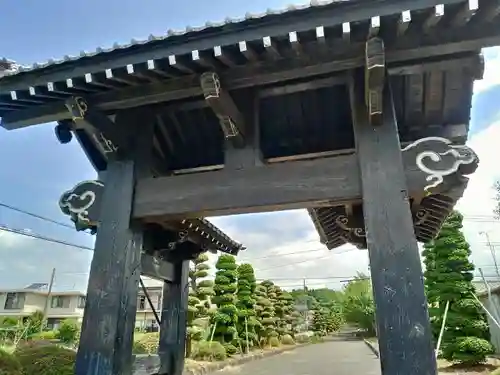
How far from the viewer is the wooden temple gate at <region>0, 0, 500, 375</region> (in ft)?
→ 8.85

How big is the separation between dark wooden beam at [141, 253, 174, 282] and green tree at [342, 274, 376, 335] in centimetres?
2593

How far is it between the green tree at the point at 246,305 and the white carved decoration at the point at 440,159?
1727cm

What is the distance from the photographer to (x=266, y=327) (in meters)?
22.9

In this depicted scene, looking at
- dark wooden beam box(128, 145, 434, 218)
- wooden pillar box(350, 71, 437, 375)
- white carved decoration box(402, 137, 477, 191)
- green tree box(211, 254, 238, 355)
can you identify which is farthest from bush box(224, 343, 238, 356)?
white carved decoration box(402, 137, 477, 191)

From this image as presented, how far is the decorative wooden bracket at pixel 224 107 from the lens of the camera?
3.08 metres

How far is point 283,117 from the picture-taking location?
422cm

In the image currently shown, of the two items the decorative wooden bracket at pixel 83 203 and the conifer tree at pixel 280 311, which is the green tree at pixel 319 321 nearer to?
the conifer tree at pixel 280 311

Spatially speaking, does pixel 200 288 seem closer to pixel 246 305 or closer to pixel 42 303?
pixel 246 305

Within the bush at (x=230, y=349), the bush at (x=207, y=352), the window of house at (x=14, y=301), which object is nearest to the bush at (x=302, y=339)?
the bush at (x=230, y=349)

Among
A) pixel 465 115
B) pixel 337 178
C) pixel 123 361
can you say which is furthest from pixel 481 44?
pixel 123 361

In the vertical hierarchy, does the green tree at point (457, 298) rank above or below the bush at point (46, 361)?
above

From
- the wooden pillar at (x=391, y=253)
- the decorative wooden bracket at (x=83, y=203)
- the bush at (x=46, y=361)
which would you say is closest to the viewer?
the wooden pillar at (x=391, y=253)

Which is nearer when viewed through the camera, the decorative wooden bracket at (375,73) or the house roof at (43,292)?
the decorative wooden bracket at (375,73)

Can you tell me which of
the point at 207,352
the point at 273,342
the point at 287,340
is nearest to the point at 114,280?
the point at 207,352
